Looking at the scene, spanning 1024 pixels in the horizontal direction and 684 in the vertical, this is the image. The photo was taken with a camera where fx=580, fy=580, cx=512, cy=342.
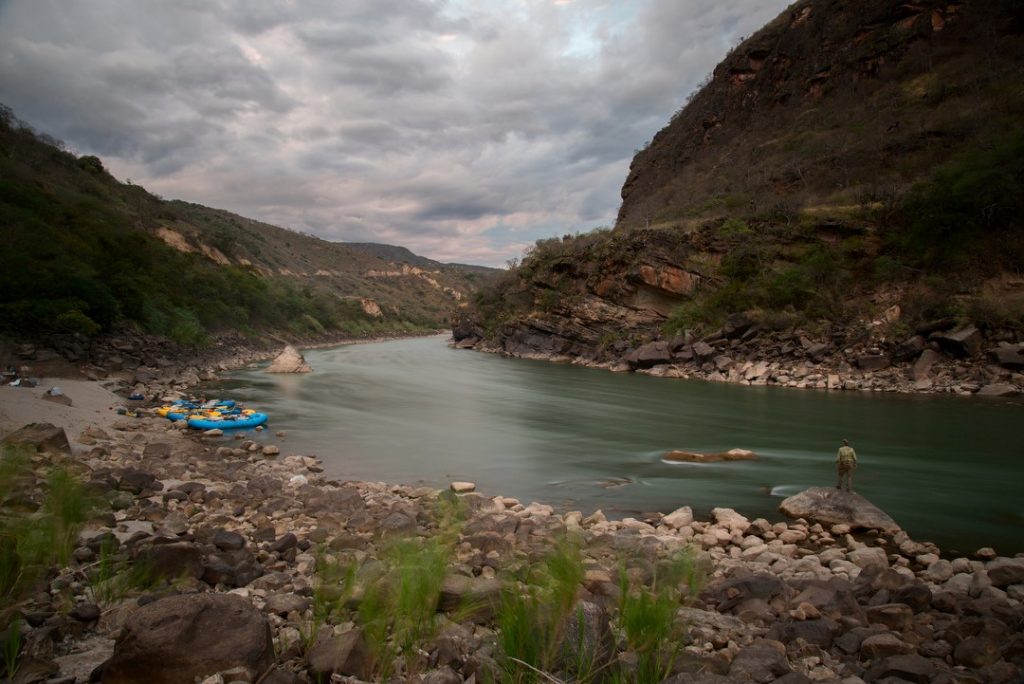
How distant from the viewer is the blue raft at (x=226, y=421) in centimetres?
1444

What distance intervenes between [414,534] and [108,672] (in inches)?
152

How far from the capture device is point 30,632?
3.67 metres

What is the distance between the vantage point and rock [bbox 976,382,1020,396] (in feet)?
67.4

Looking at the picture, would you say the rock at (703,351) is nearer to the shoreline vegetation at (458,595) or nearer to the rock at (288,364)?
the rock at (288,364)

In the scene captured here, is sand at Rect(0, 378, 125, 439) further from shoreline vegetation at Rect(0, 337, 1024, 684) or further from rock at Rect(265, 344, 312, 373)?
rock at Rect(265, 344, 312, 373)

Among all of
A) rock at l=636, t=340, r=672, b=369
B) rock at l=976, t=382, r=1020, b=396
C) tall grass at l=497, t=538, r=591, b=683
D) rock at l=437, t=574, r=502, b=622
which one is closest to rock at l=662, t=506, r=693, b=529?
rock at l=437, t=574, r=502, b=622

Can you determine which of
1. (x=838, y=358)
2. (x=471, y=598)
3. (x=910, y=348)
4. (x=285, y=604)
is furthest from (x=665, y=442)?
(x=838, y=358)

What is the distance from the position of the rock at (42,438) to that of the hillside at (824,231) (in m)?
25.9

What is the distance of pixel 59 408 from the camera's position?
44.0 feet

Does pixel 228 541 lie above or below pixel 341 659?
below

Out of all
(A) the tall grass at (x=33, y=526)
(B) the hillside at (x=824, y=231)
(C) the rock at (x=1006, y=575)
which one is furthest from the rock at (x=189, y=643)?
(B) the hillside at (x=824, y=231)

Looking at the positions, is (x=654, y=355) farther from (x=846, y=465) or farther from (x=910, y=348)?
(x=846, y=465)

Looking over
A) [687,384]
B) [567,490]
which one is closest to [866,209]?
[687,384]

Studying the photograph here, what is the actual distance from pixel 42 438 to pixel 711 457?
42.1ft
